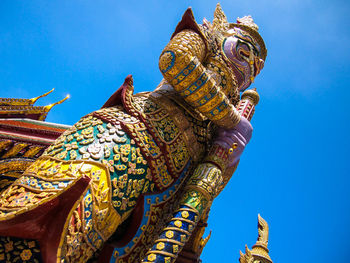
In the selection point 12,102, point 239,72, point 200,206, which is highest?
point 239,72

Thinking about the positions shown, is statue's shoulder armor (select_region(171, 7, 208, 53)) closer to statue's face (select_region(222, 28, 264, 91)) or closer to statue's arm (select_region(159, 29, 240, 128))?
statue's arm (select_region(159, 29, 240, 128))

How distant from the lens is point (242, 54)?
292 centimetres

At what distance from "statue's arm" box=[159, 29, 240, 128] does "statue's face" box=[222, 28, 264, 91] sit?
51 cm

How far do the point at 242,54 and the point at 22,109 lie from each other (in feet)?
11.9

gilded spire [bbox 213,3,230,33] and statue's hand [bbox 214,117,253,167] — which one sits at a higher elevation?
gilded spire [bbox 213,3,230,33]

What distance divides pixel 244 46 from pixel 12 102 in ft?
11.7

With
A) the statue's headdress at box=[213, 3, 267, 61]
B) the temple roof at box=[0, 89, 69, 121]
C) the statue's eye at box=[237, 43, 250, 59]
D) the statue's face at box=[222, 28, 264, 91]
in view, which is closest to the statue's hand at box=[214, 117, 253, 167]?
the statue's face at box=[222, 28, 264, 91]

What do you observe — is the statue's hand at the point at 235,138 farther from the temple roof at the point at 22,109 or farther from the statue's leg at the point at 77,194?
the temple roof at the point at 22,109

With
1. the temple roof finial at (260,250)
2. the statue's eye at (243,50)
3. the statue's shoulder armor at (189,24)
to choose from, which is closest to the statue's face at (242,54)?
the statue's eye at (243,50)

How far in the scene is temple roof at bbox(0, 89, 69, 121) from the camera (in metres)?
4.39

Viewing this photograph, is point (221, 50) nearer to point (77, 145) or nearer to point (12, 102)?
point (77, 145)

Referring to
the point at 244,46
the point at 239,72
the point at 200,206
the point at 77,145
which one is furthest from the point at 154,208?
the point at 244,46

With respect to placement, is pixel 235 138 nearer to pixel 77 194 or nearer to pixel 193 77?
pixel 193 77

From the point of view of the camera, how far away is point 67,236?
1.47 m
